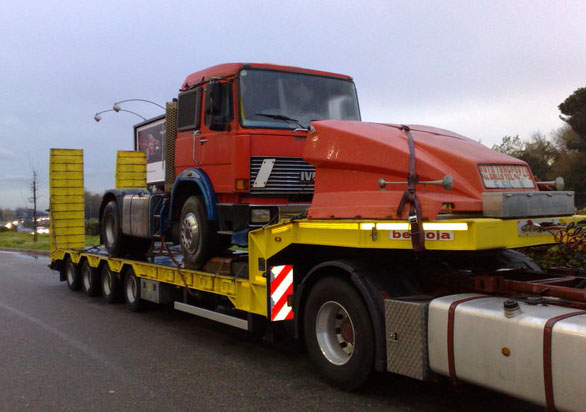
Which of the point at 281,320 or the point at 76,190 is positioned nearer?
the point at 281,320

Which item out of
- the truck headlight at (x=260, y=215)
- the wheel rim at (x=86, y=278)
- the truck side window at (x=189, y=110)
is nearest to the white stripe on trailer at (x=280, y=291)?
the truck headlight at (x=260, y=215)

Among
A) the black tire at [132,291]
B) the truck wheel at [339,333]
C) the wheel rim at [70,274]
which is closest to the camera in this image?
the truck wheel at [339,333]

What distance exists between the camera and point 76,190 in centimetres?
1311

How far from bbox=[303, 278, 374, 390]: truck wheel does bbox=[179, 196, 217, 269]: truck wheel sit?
2.32m

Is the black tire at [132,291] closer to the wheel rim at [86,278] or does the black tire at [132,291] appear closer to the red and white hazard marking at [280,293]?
the wheel rim at [86,278]

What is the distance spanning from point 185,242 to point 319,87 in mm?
2784

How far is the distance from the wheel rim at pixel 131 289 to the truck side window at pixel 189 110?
3.11m

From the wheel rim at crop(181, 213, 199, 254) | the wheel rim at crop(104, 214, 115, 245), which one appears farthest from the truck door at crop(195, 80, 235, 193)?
the wheel rim at crop(104, 214, 115, 245)

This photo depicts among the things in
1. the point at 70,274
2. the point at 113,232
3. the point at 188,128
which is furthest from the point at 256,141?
the point at 70,274

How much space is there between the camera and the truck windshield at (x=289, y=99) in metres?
7.23

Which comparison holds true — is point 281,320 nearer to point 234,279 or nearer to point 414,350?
point 234,279

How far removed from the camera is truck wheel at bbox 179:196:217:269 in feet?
25.1

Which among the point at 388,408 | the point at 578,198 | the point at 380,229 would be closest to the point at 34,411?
the point at 388,408

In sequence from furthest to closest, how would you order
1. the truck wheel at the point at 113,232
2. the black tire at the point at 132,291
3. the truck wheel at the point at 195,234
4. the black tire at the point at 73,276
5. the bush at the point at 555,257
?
the black tire at the point at 73,276 < the truck wheel at the point at 113,232 < the black tire at the point at 132,291 < the truck wheel at the point at 195,234 < the bush at the point at 555,257
